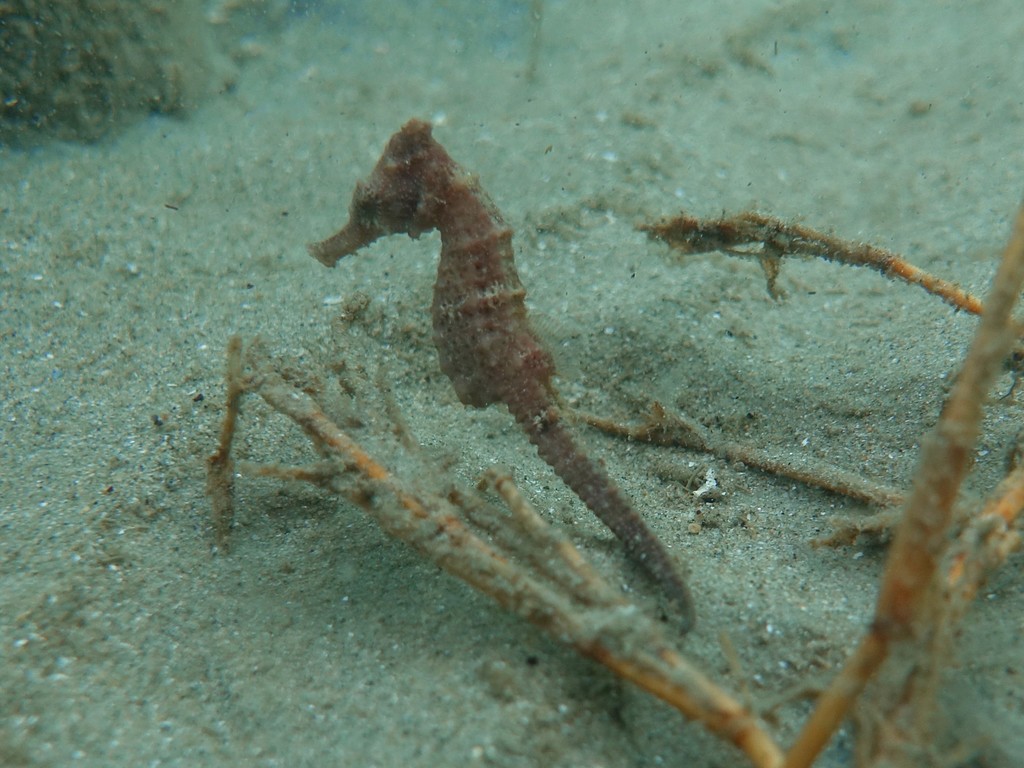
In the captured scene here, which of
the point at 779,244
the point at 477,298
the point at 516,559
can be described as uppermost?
the point at 779,244

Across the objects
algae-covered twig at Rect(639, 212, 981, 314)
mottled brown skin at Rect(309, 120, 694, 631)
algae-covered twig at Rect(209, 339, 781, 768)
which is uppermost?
algae-covered twig at Rect(639, 212, 981, 314)

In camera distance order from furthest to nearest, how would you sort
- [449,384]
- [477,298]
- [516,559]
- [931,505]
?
[449,384]
[477,298]
[516,559]
[931,505]

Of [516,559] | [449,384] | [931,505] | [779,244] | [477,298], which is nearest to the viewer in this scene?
[931,505]

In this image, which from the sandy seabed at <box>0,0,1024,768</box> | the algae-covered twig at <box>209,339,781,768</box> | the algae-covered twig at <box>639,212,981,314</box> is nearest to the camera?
the algae-covered twig at <box>209,339,781,768</box>

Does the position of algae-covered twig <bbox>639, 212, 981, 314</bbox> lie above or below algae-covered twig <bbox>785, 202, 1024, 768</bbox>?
above

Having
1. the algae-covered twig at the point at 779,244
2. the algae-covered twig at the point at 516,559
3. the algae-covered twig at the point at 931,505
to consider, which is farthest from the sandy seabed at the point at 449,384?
the algae-covered twig at the point at 779,244

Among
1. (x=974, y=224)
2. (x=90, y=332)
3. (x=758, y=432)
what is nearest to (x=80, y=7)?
(x=90, y=332)

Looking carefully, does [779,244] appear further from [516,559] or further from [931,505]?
[931,505]

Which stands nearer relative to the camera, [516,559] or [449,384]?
Result: [516,559]

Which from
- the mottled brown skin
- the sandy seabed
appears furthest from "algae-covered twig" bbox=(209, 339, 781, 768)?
the mottled brown skin

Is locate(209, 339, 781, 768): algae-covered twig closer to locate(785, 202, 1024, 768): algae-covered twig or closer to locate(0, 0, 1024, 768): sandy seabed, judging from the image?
locate(0, 0, 1024, 768): sandy seabed

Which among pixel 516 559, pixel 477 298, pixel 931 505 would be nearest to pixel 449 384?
pixel 477 298
